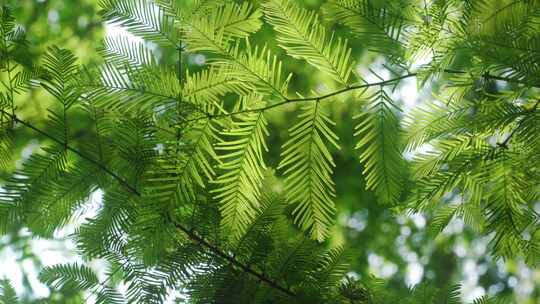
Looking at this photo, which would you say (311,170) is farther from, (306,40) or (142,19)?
(142,19)

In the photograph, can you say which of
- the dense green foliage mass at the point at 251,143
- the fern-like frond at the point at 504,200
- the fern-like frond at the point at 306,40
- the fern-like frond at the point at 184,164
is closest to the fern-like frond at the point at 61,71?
the dense green foliage mass at the point at 251,143

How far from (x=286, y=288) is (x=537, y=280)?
14.1 ft

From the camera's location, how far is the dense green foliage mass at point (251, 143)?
2.48 ft

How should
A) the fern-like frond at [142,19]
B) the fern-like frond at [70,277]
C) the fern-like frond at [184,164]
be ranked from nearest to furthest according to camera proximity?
the fern-like frond at [184,164], the fern-like frond at [142,19], the fern-like frond at [70,277]

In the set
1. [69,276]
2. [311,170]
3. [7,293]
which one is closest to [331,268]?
[311,170]

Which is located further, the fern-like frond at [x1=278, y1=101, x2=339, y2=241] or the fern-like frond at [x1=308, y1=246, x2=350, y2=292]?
the fern-like frond at [x1=308, y1=246, x2=350, y2=292]

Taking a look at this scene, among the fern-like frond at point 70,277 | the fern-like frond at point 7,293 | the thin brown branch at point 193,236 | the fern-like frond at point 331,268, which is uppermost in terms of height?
the thin brown branch at point 193,236

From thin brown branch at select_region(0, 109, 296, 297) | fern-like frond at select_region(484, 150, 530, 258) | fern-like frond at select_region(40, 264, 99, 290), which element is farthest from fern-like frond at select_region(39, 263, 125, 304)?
fern-like frond at select_region(484, 150, 530, 258)

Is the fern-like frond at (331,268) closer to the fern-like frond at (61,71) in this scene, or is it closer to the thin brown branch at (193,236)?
the thin brown branch at (193,236)

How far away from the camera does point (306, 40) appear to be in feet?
2.49

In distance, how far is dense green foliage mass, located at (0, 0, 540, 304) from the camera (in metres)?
0.76

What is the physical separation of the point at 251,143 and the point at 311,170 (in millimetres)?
97

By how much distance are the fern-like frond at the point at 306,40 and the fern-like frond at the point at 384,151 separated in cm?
6

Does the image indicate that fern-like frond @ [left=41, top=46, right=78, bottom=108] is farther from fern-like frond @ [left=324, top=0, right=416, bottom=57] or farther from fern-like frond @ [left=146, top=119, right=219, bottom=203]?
fern-like frond @ [left=324, top=0, right=416, bottom=57]
